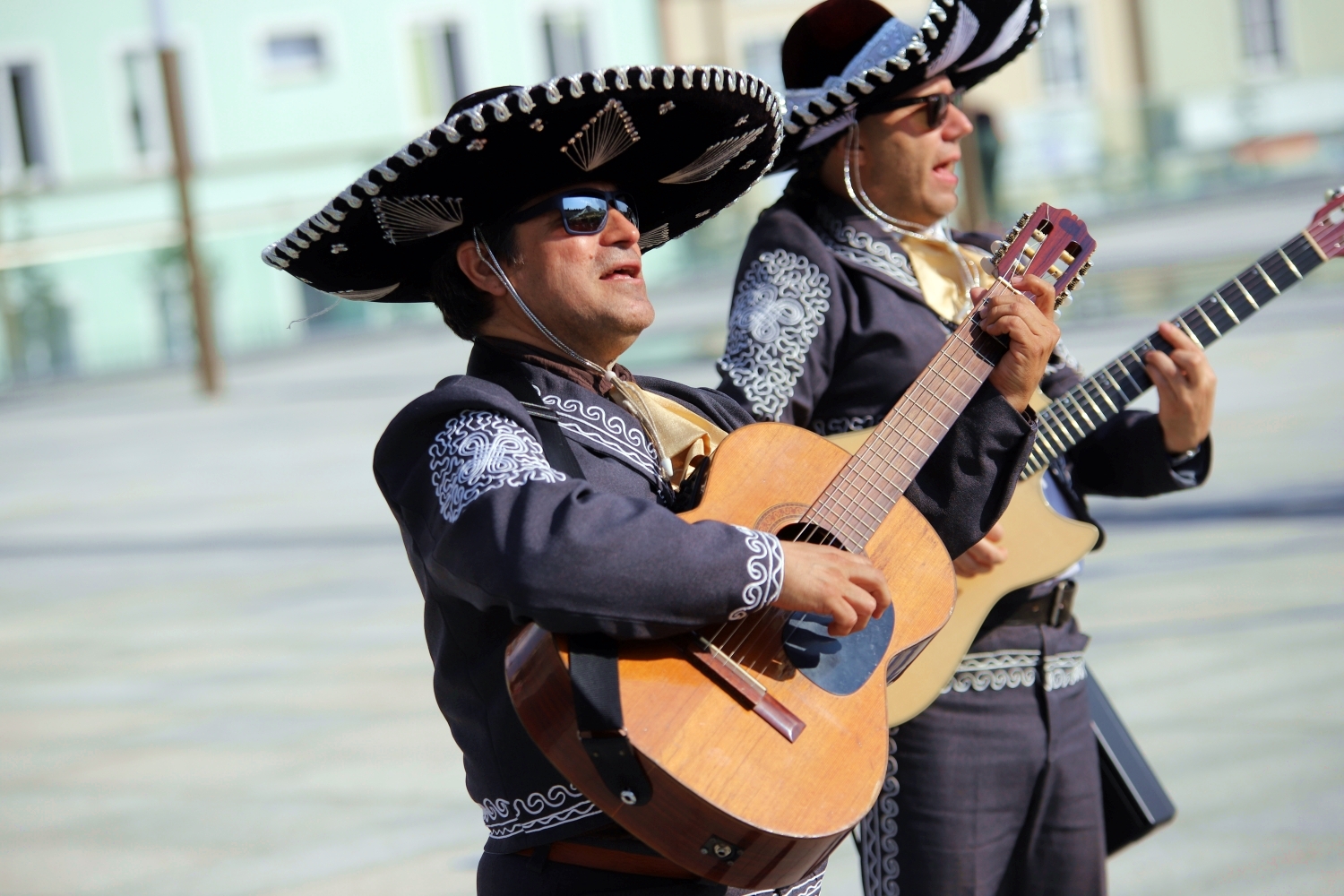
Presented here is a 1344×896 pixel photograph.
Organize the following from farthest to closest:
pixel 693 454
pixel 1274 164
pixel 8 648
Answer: pixel 1274 164, pixel 8 648, pixel 693 454

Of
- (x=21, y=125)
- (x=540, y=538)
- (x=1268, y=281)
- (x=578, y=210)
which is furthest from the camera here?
(x=21, y=125)

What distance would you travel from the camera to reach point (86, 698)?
21.0 ft

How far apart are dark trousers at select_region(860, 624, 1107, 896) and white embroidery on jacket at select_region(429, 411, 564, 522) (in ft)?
3.92

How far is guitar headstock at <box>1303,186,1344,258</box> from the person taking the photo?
296cm

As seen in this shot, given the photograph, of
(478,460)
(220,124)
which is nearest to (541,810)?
(478,460)

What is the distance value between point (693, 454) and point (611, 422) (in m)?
0.20

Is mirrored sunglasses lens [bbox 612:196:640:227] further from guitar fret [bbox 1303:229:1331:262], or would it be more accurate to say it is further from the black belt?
guitar fret [bbox 1303:229:1331:262]

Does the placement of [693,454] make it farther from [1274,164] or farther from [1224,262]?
[1274,164]

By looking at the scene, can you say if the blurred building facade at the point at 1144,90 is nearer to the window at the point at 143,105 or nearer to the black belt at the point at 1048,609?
the window at the point at 143,105

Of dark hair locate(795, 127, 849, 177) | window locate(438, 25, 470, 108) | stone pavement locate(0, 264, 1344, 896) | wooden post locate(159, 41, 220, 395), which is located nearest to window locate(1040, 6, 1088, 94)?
window locate(438, 25, 470, 108)

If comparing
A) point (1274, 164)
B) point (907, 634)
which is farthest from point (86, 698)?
point (1274, 164)

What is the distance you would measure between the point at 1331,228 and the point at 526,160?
1.67m

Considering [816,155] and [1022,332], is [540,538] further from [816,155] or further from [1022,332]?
[816,155]

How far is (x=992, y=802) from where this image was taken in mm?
2889
